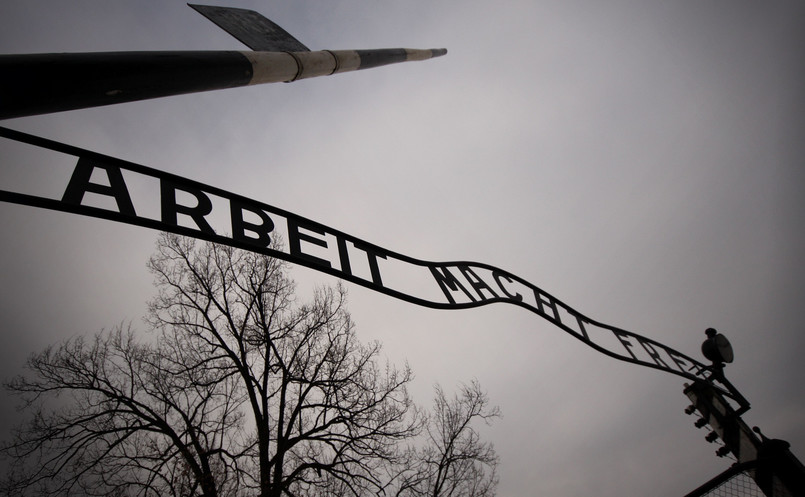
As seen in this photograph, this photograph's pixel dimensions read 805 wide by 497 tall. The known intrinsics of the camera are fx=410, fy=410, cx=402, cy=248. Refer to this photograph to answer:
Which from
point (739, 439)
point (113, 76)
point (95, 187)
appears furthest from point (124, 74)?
point (739, 439)

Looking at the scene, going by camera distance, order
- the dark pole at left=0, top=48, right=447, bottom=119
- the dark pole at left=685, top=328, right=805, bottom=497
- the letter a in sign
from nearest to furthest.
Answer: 1. the dark pole at left=0, top=48, right=447, bottom=119
2. the letter a in sign
3. the dark pole at left=685, top=328, right=805, bottom=497

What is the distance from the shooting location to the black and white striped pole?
47.0 inches

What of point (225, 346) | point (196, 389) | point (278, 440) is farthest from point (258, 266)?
point (278, 440)

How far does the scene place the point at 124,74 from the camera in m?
1.40

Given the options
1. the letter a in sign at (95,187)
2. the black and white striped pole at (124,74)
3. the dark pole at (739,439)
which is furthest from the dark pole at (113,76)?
the dark pole at (739,439)

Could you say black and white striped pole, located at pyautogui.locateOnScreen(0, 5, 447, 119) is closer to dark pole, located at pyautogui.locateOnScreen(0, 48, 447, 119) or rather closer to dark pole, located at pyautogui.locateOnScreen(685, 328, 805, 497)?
dark pole, located at pyautogui.locateOnScreen(0, 48, 447, 119)

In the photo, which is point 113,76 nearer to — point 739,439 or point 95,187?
point 95,187

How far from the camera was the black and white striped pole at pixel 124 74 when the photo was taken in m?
1.19

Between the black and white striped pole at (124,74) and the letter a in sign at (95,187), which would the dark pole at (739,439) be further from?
the letter a in sign at (95,187)

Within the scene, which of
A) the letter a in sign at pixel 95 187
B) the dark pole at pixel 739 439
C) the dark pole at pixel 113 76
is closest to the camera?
the dark pole at pixel 113 76

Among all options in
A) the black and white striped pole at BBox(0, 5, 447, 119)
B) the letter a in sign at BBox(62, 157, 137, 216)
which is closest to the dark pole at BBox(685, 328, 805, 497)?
the black and white striped pole at BBox(0, 5, 447, 119)

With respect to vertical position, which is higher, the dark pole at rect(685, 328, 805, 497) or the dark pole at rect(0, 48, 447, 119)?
the dark pole at rect(0, 48, 447, 119)

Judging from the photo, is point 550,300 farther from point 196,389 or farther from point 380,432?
point 196,389

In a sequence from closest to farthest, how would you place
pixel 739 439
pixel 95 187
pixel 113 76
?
pixel 113 76
pixel 95 187
pixel 739 439
